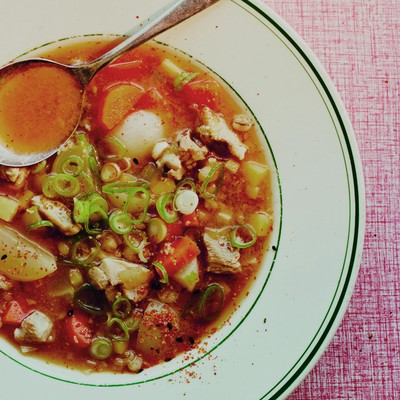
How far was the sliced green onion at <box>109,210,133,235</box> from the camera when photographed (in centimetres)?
358

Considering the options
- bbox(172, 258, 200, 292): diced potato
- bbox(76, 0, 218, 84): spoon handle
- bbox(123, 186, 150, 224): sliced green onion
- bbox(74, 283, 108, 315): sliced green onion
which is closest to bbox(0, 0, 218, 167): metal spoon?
bbox(76, 0, 218, 84): spoon handle

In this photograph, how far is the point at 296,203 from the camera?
354 cm

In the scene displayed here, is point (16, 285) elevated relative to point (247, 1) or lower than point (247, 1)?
lower

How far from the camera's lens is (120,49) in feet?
11.4

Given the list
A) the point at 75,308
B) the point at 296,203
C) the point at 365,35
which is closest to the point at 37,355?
the point at 75,308

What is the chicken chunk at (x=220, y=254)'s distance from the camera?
358 cm

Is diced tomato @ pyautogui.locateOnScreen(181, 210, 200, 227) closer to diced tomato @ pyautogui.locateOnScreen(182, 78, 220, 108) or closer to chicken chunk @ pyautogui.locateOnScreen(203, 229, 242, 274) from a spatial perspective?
chicken chunk @ pyautogui.locateOnScreen(203, 229, 242, 274)

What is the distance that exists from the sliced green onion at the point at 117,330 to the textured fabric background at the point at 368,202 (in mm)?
1265

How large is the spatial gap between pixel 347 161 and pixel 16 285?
2128 millimetres

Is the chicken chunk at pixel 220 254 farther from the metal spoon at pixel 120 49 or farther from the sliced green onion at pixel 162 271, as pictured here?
the metal spoon at pixel 120 49

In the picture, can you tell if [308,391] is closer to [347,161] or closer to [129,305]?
[129,305]

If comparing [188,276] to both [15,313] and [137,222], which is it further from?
[15,313]

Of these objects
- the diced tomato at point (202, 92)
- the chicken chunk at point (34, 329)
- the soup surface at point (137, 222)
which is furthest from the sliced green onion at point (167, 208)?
Result: the chicken chunk at point (34, 329)

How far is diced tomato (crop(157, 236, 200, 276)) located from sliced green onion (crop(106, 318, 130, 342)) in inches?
16.7
